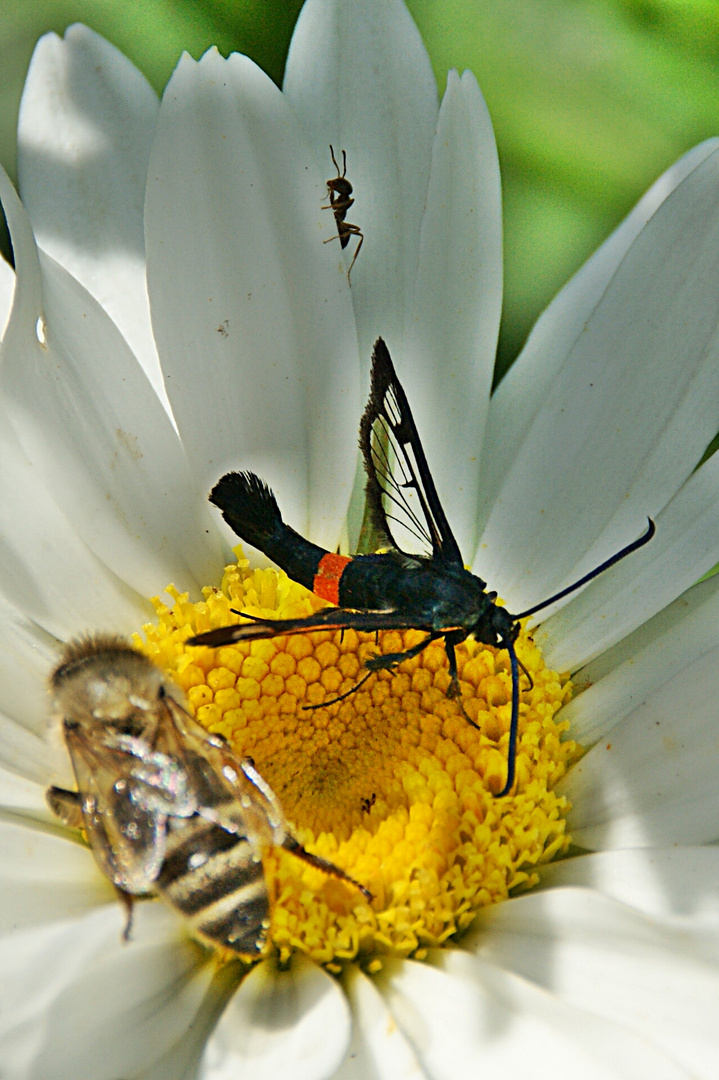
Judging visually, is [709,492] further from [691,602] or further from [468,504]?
[468,504]

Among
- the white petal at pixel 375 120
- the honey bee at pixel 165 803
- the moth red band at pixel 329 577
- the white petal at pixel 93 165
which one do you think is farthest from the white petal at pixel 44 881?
the white petal at pixel 375 120

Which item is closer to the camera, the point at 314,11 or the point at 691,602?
the point at 691,602

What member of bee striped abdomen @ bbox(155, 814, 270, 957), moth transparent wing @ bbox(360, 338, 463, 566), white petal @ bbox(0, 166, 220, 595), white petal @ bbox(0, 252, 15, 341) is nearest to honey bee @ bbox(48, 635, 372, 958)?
bee striped abdomen @ bbox(155, 814, 270, 957)

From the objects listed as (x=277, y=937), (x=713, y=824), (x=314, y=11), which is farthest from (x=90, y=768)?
(x=314, y=11)

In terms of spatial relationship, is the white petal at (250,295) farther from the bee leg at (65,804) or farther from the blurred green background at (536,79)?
the bee leg at (65,804)

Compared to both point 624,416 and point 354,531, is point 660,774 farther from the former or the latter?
point 354,531
